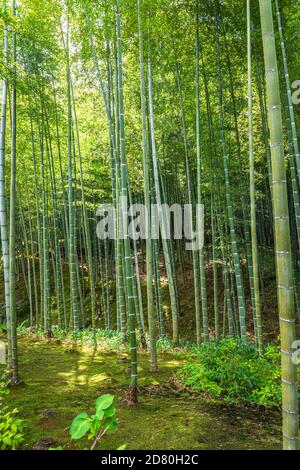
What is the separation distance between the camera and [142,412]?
2.87m

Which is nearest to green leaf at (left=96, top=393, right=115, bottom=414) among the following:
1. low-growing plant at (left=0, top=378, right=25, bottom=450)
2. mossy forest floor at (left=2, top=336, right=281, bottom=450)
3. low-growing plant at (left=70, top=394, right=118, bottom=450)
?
low-growing plant at (left=70, top=394, right=118, bottom=450)

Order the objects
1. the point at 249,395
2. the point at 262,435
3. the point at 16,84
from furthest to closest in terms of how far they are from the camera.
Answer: the point at 16,84, the point at 249,395, the point at 262,435

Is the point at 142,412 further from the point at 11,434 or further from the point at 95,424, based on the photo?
the point at 95,424

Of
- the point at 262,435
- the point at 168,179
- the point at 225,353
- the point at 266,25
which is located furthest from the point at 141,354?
the point at 168,179

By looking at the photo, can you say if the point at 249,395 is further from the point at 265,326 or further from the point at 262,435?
the point at 265,326

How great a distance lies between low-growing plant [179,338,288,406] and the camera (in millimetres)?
3132

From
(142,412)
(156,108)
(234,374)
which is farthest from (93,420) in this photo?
(156,108)

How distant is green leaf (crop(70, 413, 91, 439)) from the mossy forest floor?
34.1 inches

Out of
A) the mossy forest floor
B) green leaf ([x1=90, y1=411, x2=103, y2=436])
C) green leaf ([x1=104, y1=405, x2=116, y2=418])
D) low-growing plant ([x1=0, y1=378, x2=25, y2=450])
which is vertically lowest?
the mossy forest floor

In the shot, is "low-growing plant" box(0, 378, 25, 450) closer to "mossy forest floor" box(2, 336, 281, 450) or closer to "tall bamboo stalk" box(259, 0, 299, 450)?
"mossy forest floor" box(2, 336, 281, 450)

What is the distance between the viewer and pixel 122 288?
221 inches

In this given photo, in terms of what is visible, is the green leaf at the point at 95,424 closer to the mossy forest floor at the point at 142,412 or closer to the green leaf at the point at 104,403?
the green leaf at the point at 104,403

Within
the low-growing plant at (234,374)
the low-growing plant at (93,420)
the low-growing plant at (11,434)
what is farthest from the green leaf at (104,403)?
the low-growing plant at (234,374)
